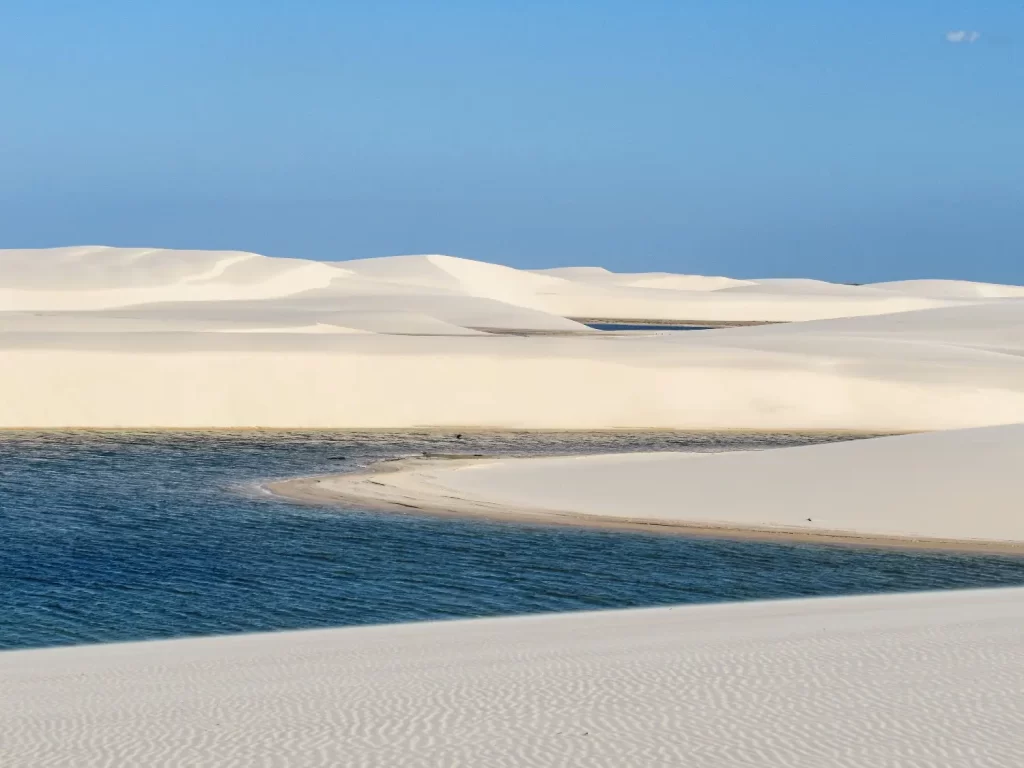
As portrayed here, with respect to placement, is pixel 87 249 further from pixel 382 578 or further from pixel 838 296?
pixel 382 578

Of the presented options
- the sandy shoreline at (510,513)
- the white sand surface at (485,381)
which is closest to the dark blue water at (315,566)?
the sandy shoreline at (510,513)

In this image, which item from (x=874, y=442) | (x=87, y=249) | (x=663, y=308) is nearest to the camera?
(x=874, y=442)

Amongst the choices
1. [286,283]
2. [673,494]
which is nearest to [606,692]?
[673,494]

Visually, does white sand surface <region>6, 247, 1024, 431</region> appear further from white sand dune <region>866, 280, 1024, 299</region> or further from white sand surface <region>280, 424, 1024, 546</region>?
white sand dune <region>866, 280, 1024, 299</region>

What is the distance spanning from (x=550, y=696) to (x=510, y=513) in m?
10.2

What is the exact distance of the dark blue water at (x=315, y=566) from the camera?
1194 cm

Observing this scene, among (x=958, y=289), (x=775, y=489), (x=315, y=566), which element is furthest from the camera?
(x=958, y=289)

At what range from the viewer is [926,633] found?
30.3 ft

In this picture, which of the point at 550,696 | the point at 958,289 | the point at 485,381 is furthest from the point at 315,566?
the point at 958,289

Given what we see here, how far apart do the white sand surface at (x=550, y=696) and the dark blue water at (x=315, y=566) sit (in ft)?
5.41

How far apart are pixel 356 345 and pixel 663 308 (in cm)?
7756

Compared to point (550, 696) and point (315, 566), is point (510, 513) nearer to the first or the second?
point (315, 566)

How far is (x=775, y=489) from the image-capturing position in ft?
61.3

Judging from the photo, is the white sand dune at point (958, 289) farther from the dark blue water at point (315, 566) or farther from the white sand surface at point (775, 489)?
the dark blue water at point (315, 566)
